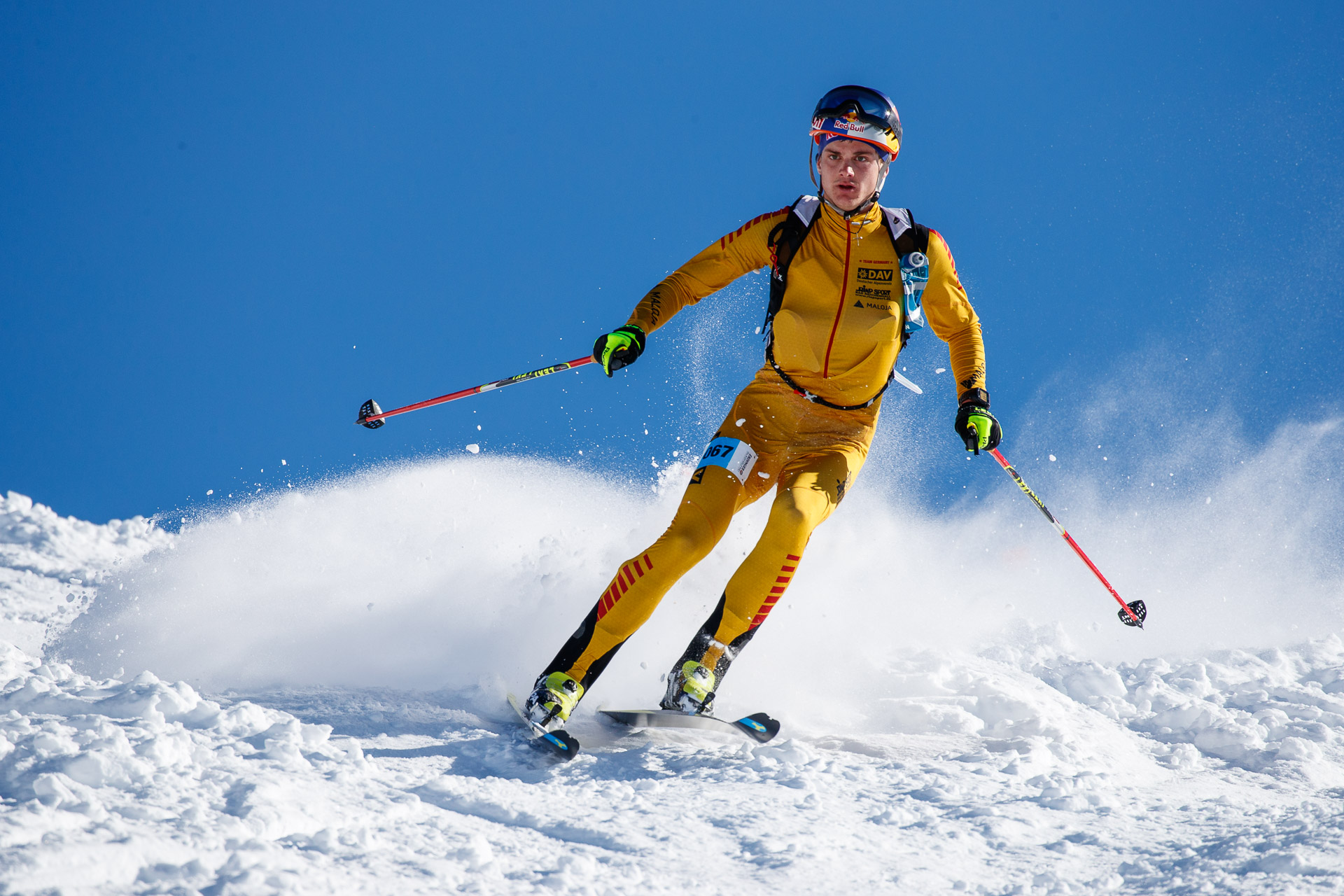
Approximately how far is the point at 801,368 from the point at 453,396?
1.90 metres

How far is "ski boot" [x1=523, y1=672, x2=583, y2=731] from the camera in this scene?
3.45 metres

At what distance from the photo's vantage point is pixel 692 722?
382 cm

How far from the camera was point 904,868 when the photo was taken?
2.56m

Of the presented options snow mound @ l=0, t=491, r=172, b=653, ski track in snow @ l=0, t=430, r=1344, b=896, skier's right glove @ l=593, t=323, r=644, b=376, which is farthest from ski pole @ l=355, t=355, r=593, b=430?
snow mound @ l=0, t=491, r=172, b=653

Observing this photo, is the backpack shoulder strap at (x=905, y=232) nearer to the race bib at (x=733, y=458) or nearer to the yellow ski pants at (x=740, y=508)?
the yellow ski pants at (x=740, y=508)

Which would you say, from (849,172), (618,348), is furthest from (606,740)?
(849,172)

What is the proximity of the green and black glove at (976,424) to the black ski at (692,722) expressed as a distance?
5.28ft

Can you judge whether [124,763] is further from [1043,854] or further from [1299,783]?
[1299,783]

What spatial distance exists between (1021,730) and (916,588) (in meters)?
3.20

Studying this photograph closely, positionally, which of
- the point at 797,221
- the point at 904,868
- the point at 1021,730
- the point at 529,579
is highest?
the point at 797,221

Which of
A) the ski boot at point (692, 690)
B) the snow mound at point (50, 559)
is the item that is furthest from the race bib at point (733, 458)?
the snow mound at point (50, 559)

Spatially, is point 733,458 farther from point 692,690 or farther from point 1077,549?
point 1077,549

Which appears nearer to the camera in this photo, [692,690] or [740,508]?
[692,690]

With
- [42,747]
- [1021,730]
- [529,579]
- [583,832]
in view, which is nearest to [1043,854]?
[583,832]
